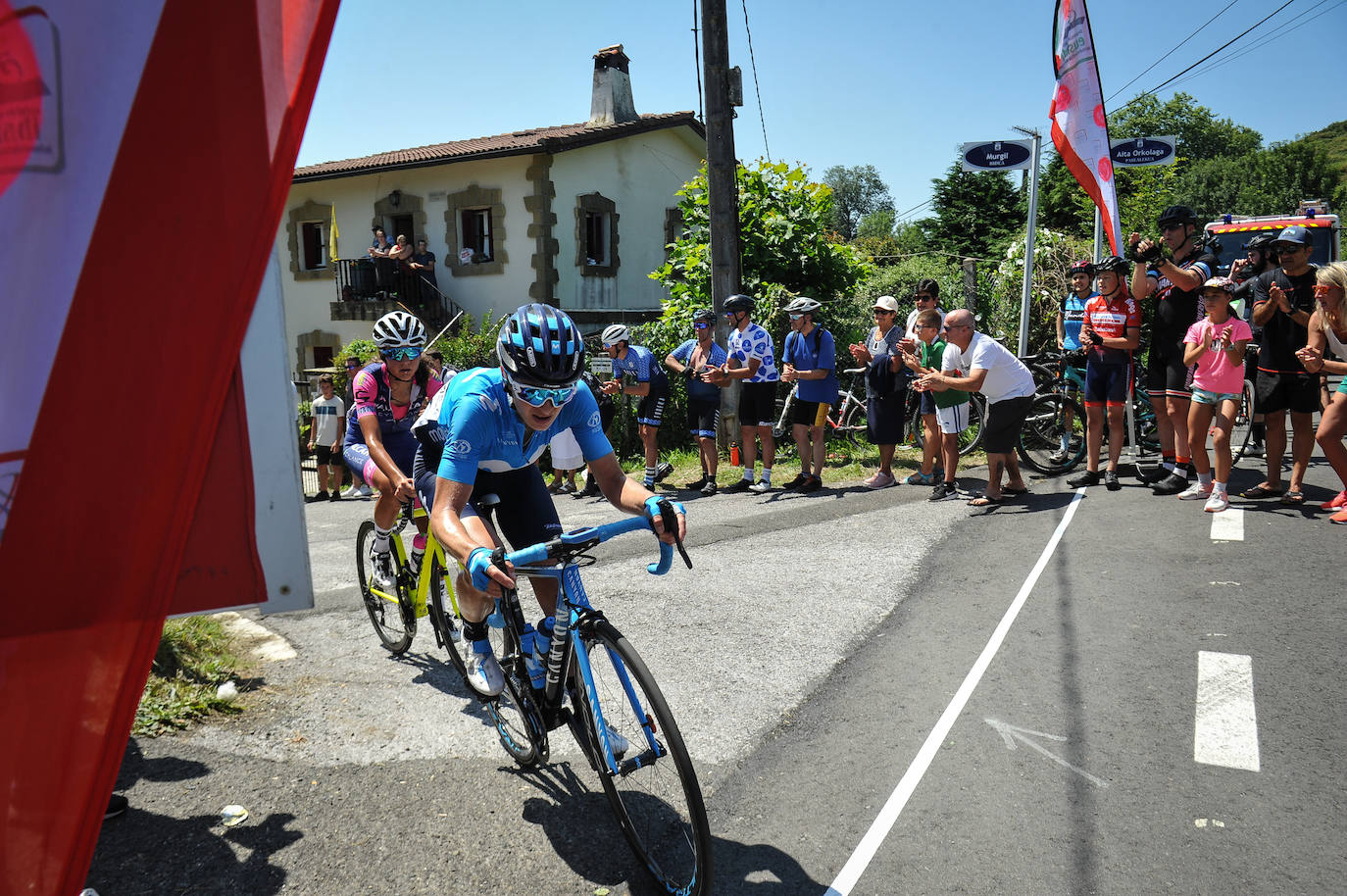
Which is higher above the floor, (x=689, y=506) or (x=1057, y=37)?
(x=1057, y=37)

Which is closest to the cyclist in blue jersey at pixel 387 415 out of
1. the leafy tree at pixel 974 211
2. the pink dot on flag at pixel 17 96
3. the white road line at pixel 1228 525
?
the pink dot on flag at pixel 17 96

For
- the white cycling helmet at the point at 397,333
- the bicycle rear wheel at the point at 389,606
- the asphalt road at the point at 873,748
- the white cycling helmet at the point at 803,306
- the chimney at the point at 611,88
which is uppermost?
the chimney at the point at 611,88

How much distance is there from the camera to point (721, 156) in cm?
1086

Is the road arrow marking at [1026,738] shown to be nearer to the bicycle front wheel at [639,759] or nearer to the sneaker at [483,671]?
the bicycle front wheel at [639,759]

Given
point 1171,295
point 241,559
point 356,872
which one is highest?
point 1171,295

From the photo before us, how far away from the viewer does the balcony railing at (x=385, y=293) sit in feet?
74.8

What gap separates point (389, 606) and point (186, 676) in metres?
1.18

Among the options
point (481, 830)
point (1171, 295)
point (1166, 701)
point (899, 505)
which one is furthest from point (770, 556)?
point (1171, 295)

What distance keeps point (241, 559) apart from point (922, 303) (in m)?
8.01

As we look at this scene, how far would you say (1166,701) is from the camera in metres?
4.16

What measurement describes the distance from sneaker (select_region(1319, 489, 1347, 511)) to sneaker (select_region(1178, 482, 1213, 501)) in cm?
80

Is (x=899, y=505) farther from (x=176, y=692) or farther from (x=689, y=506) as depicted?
(x=176, y=692)

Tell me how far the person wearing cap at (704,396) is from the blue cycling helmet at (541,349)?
681cm

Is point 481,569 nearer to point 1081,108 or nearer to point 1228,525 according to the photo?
point 1228,525
